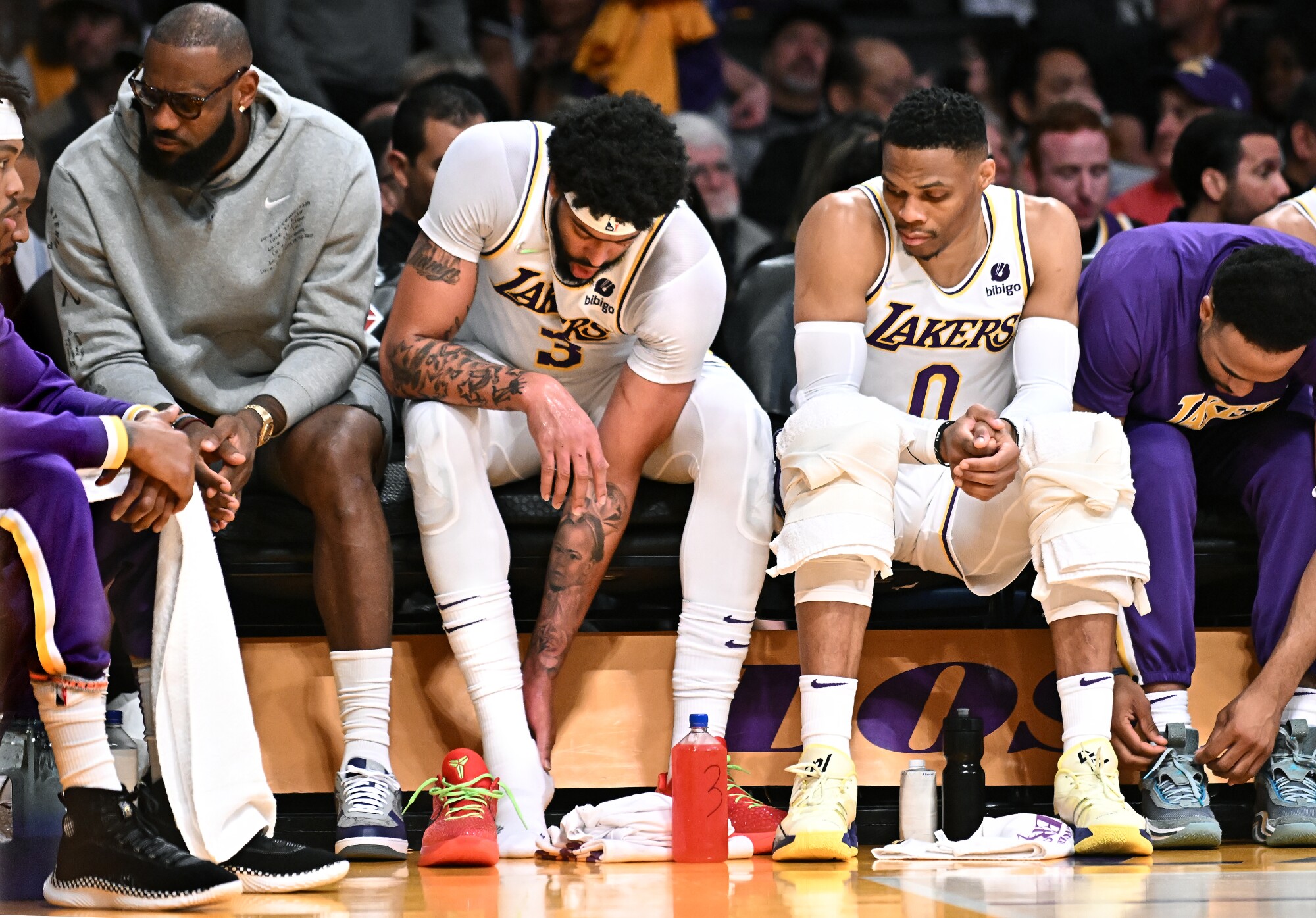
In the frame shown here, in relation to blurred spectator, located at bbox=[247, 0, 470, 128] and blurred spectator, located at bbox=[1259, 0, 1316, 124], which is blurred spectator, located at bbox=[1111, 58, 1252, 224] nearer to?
blurred spectator, located at bbox=[1259, 0, 1316, 124]

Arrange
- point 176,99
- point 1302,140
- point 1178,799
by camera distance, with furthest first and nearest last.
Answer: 1. point 1302,140
2. point 176,99
3. point 1178,799

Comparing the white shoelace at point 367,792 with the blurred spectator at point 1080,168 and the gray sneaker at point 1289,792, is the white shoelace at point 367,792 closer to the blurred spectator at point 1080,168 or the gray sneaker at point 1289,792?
the gray sneaker at point 1289,792

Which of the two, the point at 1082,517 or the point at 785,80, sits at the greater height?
the point at 785,80

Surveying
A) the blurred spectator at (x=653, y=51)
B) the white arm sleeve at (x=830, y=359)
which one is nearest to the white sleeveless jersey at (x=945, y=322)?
the white arm sleeve at (x=830, y=359)

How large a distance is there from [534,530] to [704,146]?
2.73 meters

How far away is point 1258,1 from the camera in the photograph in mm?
8195

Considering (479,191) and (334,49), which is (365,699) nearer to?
(479,191)

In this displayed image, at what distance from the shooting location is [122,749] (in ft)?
11.0

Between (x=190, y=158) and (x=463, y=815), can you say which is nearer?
(x=463, y=815)

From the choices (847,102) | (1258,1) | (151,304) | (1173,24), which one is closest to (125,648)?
(151,304)

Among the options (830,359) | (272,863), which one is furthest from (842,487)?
(272,863)

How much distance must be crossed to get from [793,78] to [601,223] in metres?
3.94

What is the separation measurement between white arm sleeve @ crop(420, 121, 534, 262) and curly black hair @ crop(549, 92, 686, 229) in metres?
0.18

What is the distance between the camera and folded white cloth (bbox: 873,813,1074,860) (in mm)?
3266
